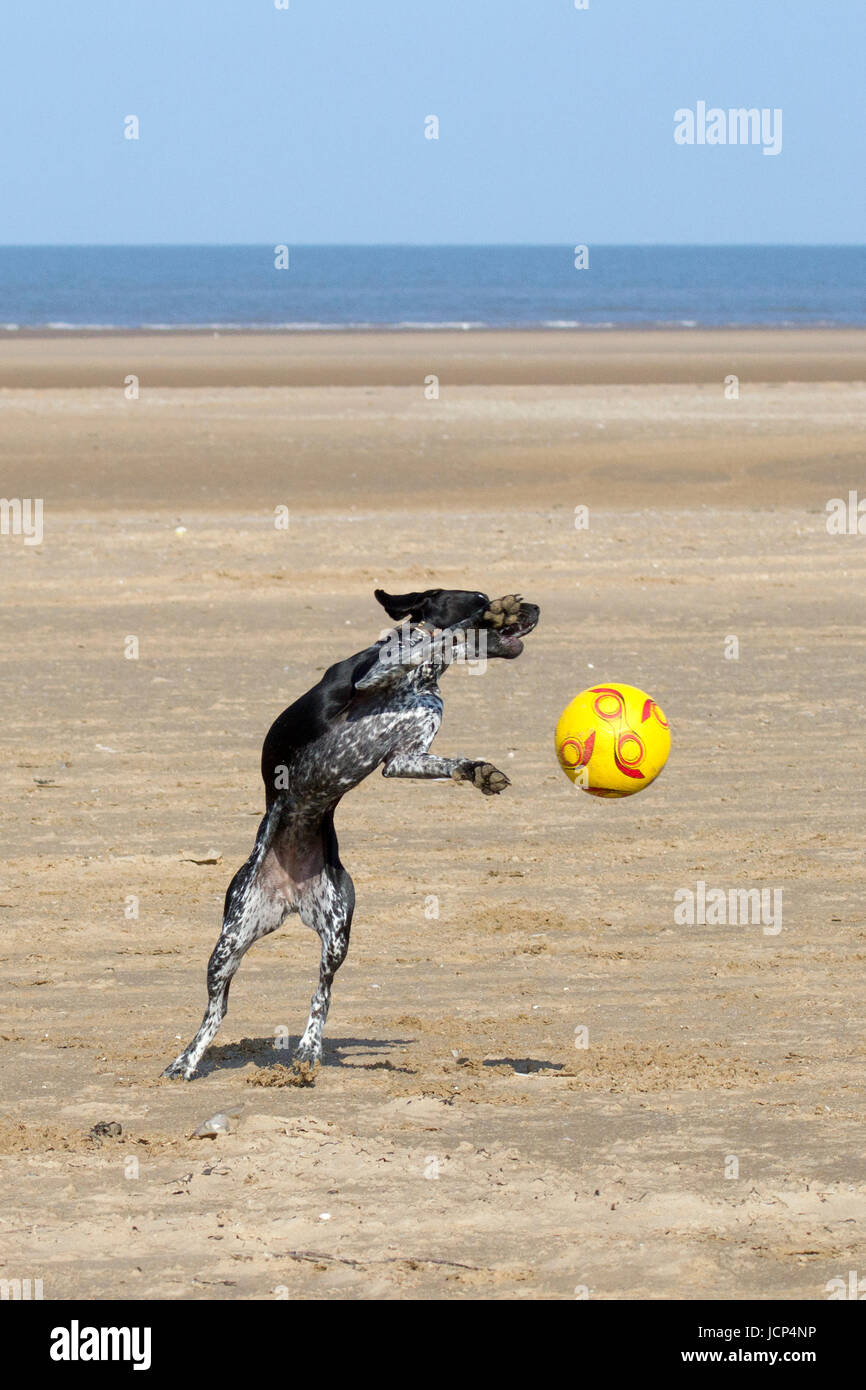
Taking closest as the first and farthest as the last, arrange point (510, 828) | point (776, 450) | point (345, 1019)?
1. point (345, 1019)
2. point (510, 828)
3. point (776, 450)

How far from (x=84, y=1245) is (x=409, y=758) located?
93.5 inches

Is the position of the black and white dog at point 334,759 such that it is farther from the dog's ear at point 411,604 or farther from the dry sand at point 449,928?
the dry sand at point 449,928

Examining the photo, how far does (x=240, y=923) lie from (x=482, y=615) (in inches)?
65.5

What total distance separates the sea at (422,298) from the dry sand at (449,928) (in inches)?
1237

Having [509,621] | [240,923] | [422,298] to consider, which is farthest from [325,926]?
[422,298]

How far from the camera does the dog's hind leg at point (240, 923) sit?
7938 millimetres

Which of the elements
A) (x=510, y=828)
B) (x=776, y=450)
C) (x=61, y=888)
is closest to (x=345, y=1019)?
(x=61, y=888)

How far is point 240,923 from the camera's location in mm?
8008

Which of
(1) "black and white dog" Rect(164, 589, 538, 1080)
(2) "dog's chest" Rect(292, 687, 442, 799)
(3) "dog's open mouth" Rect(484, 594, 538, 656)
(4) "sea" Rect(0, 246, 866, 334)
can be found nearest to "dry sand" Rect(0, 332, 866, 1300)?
(1) "black and white dog" Rect(164, 589, 538, 1080)

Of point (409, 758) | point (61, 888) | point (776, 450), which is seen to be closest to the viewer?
point (409, 758)

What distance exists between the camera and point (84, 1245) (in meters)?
6.32

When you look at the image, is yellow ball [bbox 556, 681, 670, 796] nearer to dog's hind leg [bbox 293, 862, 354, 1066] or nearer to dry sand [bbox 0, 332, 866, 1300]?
dry sand [bbox 0, 332, 866, 1300]

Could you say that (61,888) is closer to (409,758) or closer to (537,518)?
(409,758)
